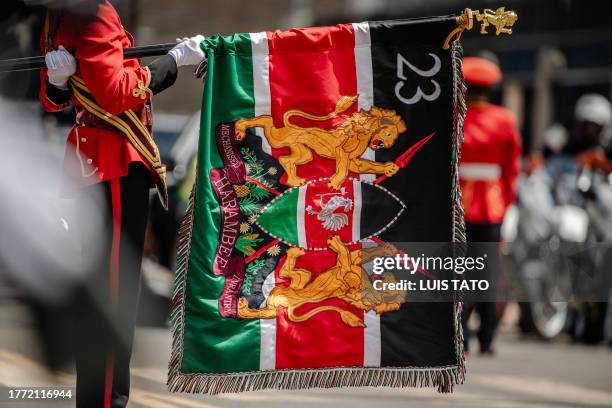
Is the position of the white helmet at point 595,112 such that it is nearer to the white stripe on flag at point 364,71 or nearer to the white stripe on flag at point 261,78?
the white stripe on flag at point 364,71

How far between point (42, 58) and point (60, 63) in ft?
0.61

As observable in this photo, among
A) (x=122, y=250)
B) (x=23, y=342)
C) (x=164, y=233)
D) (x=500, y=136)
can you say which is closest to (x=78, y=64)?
(x=122, y=250)

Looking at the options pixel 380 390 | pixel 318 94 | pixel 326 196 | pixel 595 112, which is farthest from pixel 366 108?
pixel 595 112

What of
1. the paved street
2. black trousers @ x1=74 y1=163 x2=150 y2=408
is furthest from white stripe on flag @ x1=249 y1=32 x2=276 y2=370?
the paved street

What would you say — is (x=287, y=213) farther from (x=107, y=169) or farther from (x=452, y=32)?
(x=452, y=32)

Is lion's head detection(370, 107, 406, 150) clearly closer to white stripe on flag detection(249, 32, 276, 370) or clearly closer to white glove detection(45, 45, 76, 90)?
white stripe on flag detection(249, 32, 276, 370)

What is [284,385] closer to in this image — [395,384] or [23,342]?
[395,384]

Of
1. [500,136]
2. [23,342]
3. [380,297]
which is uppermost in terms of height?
[500,136]

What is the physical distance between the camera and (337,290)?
499 cm

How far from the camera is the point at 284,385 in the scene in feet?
16.1

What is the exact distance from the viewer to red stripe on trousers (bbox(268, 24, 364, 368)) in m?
4.95

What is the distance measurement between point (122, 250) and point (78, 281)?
406mm

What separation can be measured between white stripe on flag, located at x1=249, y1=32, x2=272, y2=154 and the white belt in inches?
144

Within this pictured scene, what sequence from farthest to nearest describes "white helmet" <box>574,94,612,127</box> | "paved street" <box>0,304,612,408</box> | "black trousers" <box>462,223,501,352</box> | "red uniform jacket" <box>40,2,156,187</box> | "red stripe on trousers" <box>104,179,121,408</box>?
"white helmet" <box>574,94,612,127</box> → "black trousers" <box>462,223,501,352</box> → "paved street" <box>0,304,612,408</box> → "red stripe on trousers" <box>104,179,121,408</box> → "red uniform jacket" <box>40,2,156,187</box>
